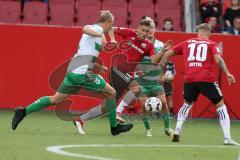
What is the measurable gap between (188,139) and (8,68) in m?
6.62

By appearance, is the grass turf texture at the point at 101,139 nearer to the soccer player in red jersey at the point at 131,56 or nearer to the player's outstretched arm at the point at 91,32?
the soccer player in red jersey at the point at 131,56

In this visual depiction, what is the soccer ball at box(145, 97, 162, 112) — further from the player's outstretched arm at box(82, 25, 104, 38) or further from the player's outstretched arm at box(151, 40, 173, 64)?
the player's outstretched arm at box(82, 25, 104, 38)

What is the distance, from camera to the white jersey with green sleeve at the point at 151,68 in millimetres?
16080

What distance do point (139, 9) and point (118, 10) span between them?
589 millimetres

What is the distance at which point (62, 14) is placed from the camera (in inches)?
869

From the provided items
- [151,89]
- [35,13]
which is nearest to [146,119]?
[151,89]

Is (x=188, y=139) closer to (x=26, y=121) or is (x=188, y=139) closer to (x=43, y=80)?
(x=26, y=121)

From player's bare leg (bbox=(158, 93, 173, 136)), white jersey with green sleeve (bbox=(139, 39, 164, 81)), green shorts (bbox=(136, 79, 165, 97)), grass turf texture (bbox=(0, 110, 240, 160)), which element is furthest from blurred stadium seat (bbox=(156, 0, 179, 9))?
player's bare leg (bbox=(158, 93, 173, 136))

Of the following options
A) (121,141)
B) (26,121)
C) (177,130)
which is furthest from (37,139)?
(26,121)

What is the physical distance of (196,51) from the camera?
1355 cm

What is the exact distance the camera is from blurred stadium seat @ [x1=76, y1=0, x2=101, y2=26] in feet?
72.0

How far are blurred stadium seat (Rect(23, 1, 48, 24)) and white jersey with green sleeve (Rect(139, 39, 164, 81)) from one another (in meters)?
5.24

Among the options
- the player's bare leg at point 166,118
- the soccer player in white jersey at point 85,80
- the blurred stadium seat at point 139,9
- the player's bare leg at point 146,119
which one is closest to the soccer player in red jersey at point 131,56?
the player's bare leg at point 146,119

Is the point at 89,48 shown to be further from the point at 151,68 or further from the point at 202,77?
the point at 151,68
